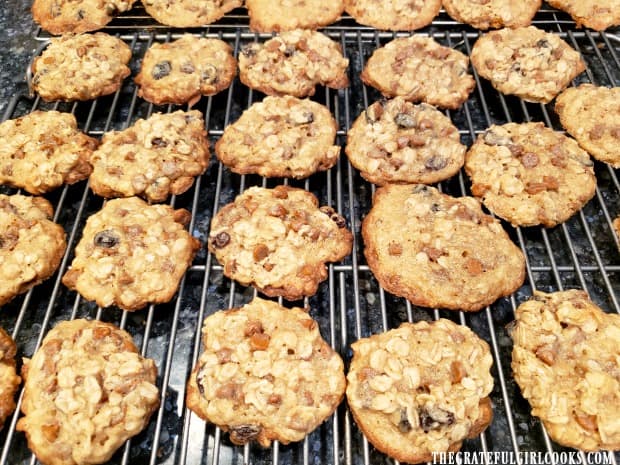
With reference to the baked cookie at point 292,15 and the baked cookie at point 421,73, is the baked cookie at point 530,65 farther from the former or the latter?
the baked cookie at point 292,15

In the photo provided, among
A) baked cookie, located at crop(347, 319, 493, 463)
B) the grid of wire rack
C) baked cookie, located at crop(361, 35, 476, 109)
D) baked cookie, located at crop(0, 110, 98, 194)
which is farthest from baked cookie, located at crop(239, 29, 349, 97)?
baked cookie, located at crop(347, 319, 493, 463)

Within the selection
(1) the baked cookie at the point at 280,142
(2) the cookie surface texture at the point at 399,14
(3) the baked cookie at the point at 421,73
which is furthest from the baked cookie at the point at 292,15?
(1) the baked cookie at the point at 280,142

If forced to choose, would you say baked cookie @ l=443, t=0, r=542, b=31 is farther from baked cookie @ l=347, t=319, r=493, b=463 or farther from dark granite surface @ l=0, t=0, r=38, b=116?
dark granite surface @ l=0, t=0, r=38, b=116

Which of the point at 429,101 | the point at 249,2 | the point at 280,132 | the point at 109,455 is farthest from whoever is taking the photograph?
the point at 249,2

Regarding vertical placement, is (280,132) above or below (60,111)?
above

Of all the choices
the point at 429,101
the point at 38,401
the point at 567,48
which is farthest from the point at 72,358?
the point at 567,48

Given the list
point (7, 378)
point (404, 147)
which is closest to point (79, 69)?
point (7, 378)

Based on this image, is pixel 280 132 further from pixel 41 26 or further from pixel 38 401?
pixel 41 26
